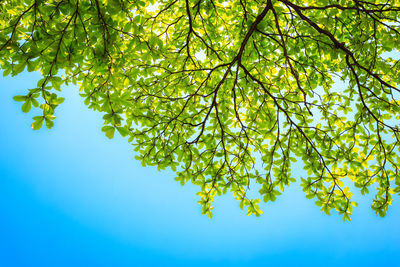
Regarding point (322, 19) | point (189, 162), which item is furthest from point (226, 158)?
point (322, 19)

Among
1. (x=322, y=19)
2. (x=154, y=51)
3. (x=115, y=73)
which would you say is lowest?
(x=115, y=73)

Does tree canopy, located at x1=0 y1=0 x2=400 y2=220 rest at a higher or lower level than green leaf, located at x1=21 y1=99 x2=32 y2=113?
higher

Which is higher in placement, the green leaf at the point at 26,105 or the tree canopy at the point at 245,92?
the tree canopy at the point at 245,92

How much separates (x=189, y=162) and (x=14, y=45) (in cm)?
261

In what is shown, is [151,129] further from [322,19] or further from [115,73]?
[322,19]

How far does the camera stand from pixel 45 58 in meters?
2.32

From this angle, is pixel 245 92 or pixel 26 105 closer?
pixel 26 105

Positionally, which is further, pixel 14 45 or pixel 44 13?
pixel 44 13

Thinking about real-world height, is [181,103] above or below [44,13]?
above

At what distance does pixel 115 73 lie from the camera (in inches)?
110

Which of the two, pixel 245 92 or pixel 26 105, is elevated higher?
pixel 245 92

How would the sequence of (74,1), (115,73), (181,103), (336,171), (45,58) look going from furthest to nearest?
1. (181,103)
2. (336,171)
3. (115,73)
4. (74,1)
5. (45,58)

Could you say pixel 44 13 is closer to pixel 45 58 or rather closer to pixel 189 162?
pixel 45 58

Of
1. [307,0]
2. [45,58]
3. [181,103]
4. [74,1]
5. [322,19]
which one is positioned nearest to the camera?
[45,58]
